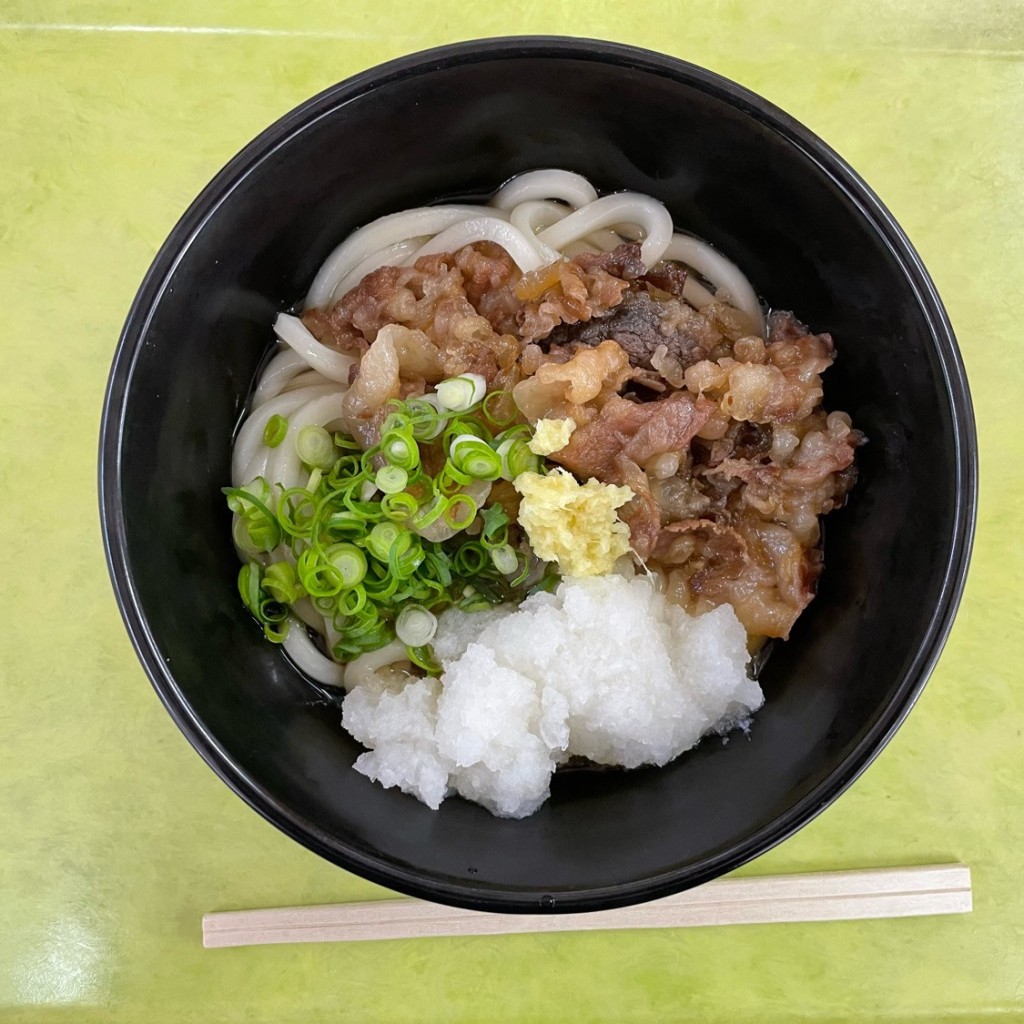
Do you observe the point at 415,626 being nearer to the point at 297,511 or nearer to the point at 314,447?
the point at 297,511

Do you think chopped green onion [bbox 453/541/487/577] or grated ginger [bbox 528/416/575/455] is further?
chopped green onion [bbox 453/541/487/577]

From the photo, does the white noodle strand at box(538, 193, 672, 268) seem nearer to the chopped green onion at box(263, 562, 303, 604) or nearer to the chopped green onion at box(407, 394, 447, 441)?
the chopped green onion at box(407, 394, 447, 441)

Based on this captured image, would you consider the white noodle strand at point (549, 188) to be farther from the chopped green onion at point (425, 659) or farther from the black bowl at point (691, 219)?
the chopped green onion at point (425, 659)

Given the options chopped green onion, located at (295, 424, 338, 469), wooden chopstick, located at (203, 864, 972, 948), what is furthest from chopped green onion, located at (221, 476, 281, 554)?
wooden chopstick, located at (203, 864, 972, 948)

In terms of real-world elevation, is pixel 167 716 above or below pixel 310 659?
below

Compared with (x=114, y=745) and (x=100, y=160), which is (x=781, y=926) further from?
(x=100, y=160)

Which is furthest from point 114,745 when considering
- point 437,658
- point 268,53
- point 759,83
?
point 759,83

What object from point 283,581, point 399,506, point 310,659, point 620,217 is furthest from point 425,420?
point 620,217
